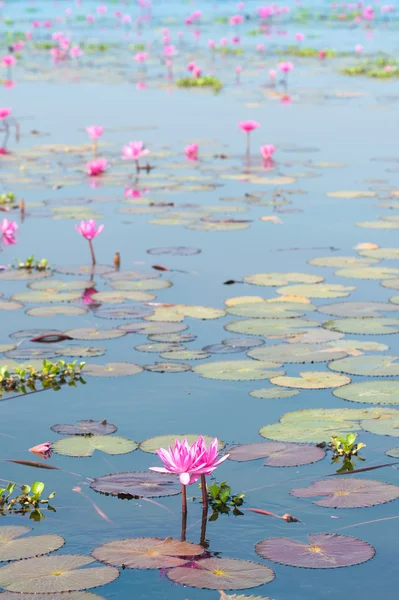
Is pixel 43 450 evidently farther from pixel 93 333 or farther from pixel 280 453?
pixel 93 333

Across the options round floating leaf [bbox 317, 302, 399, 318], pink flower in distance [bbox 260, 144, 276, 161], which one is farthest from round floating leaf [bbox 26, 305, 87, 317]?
pink flower in distance [bbox 260, 144, 276, 161]

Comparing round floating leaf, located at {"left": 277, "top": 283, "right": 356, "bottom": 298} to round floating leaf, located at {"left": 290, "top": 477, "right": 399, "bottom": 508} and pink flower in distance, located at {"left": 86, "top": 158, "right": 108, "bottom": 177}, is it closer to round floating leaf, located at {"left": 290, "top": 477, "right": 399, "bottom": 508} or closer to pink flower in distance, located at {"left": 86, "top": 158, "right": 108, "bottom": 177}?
round floating leaf, located at {"left": 290, "top": 477, "right": 399, "bottom": 508}

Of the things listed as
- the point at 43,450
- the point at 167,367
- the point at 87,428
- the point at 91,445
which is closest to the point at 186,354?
the point at 167,367

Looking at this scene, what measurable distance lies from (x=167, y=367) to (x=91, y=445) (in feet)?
2.36

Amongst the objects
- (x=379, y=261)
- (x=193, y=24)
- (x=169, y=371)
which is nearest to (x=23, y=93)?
(x=379, y=261)

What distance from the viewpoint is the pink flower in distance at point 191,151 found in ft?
25.9

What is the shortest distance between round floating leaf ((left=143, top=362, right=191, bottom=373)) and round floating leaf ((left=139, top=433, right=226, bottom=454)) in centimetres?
61

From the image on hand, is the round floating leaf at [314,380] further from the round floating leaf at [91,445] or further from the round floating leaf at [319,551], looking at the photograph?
the round floating leaf at [319,551]

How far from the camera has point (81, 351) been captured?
385 cm

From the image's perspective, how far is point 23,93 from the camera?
43.0 feet

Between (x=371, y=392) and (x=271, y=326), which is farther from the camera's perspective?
(x=271, y=326)

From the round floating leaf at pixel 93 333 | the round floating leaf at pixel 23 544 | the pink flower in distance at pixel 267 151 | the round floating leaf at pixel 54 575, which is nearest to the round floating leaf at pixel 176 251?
the round floating leaf at pixel 93 333

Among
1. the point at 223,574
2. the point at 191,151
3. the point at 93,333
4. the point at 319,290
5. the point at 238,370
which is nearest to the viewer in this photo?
the point at 223,574

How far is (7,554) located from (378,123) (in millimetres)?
8305
